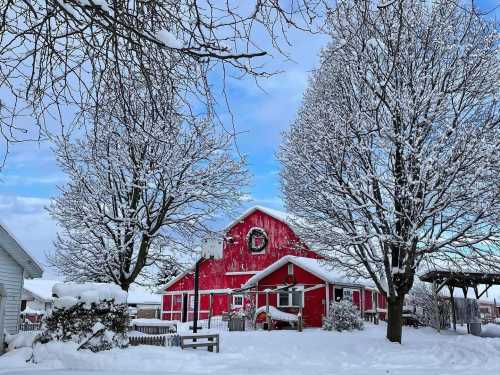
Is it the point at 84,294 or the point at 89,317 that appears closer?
the point at 89,317

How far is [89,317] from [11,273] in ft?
12.0

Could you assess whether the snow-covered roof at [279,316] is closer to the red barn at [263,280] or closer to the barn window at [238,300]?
the red barn at [263,280]

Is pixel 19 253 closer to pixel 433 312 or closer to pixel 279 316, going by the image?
pixel 279 316

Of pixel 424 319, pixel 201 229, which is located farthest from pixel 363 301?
pixel 201 229

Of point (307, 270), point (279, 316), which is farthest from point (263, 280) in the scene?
point (279, 316)

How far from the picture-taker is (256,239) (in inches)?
1287

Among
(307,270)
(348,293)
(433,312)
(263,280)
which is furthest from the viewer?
(263,280)

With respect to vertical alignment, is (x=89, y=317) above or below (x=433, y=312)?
above

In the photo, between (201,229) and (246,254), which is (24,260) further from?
(246,254)

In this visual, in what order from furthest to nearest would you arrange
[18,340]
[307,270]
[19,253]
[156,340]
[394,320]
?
[307,270], [394,320], [156,340], [19,253], [18,340]

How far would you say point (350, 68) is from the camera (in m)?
16.1

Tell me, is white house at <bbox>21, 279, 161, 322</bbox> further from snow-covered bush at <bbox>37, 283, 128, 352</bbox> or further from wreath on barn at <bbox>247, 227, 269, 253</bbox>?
snow-covered bush at <bbox>37, 283, 128, 352</bbox>

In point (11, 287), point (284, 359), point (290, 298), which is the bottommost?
point (284, 359)

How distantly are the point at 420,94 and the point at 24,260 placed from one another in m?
13.5
